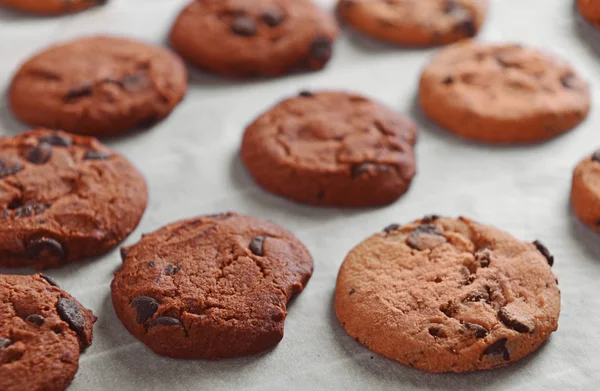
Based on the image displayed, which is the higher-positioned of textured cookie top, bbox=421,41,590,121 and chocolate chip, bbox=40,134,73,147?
textured cookie top, bbox=421,41,590,121

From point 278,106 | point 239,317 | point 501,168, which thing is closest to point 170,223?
point 239,317

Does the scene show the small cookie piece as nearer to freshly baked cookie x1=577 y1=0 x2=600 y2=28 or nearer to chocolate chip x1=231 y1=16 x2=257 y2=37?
freshly baked cookie x1=577 y1=0 x2=600 y2=28

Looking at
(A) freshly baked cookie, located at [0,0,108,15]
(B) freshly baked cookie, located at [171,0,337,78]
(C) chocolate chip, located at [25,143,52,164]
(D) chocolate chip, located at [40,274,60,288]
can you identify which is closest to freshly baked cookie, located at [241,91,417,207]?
(B) freshly baked cookie, located at [171,0,337,78]

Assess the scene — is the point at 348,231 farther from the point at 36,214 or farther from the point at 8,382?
the point at 8,382

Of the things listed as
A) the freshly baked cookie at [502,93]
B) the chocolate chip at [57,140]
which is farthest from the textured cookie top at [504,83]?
the chocolate chip at [57,140]

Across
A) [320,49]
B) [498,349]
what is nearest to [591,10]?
[498,349]

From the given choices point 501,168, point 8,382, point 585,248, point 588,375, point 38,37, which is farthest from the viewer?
point 38,37

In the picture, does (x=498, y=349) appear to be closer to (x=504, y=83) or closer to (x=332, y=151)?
(x=332, y=151)
